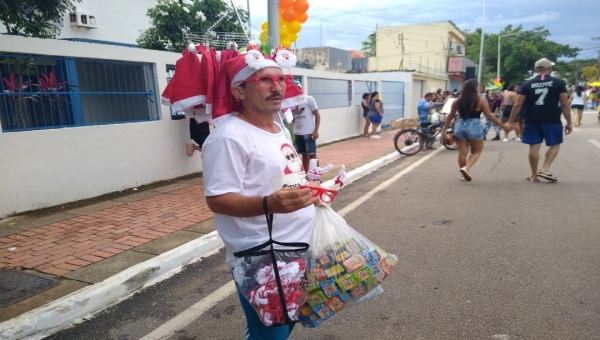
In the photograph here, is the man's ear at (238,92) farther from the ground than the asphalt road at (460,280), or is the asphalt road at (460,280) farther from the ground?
the man's ear at (238,92)

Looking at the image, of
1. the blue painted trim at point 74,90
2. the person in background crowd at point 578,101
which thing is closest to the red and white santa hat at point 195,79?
the blue painted trim at point 74,90

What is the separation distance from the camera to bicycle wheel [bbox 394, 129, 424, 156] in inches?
406

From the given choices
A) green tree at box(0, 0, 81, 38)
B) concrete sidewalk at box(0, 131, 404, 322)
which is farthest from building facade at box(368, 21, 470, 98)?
concrete sidewalk at box(0, 131, 404, 322)

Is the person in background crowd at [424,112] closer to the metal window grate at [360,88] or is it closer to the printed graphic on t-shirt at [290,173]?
the metal window grate at [360,88]

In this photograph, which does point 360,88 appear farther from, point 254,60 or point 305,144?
point 254,60

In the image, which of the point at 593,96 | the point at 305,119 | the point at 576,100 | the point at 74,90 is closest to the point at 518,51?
the point at 593,96

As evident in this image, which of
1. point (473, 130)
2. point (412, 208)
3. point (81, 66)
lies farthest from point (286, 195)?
point (473, 130)

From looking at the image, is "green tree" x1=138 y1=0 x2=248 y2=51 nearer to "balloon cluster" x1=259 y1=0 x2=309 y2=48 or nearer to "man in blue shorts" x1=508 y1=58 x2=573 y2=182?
"balloon cluster" x1=259 y1=0 x2=309 y2=48

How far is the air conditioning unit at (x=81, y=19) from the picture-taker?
1263 centimetres

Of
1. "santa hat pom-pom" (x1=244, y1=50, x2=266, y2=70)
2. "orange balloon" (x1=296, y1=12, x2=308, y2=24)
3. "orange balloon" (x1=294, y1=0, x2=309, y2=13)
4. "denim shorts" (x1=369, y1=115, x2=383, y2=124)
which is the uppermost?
"orange balloon" (x1=294, y1=0, x2=309, y2=13)

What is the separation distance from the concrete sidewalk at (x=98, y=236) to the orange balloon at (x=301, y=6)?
3.79 m

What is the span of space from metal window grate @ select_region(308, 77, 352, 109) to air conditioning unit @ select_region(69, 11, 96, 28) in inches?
291

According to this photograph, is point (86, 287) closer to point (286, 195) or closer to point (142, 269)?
point (142, 269)

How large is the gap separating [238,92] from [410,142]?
931cm
